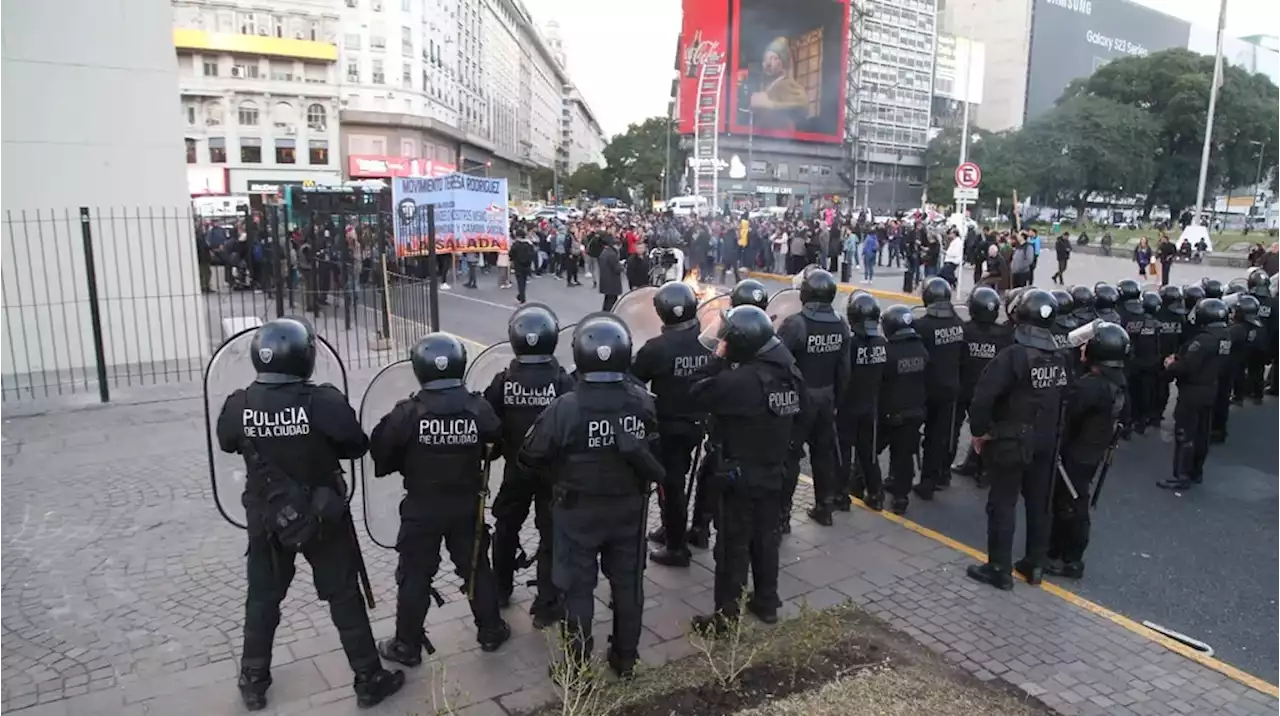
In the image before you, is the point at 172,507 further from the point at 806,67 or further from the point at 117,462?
the point at 806,67

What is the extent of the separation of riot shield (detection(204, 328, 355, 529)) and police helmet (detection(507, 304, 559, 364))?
2.96 feet

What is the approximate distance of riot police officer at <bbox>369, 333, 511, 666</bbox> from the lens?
4102mm

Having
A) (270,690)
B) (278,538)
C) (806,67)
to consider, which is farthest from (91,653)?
(806,67)

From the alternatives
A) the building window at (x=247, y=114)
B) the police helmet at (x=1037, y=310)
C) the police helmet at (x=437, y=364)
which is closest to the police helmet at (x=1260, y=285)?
the police helmet at (x=1037, y=310)

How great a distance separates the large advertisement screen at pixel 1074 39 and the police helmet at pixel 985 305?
9750 centimetres

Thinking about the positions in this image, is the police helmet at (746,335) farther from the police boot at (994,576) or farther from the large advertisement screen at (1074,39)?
the large advertisement screen at (1074,39)

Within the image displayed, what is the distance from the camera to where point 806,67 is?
7069 centimetres

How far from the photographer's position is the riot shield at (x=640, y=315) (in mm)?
6715

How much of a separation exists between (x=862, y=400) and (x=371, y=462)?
3.81m

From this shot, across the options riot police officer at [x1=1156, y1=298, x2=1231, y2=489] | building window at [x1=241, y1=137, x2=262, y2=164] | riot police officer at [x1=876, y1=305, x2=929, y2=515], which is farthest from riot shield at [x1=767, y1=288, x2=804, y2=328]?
building window at [x1=241, y1=137, x2=262, y2=164]

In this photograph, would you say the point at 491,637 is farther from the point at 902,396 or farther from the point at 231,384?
the point at 902,396

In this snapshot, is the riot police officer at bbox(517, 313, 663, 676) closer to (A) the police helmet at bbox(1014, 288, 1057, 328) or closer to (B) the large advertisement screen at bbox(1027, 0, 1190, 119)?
(A) the police helmet at bbox(1014, 288, 1057, 328)

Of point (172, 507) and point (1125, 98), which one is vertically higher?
point (1125, 98)

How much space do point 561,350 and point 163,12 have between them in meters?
9.43
